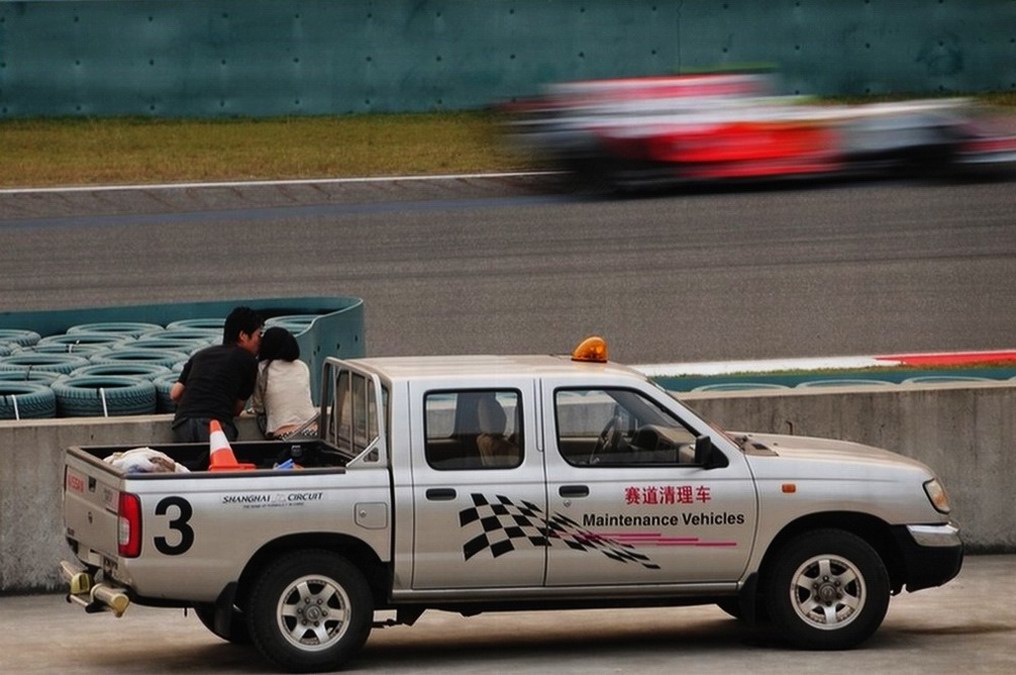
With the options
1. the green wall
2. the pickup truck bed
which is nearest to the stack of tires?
the pickup truck bed

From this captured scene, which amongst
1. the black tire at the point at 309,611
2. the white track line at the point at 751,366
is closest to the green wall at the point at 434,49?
the white track line at the point at 751,366

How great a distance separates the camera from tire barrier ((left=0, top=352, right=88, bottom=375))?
42.2ft

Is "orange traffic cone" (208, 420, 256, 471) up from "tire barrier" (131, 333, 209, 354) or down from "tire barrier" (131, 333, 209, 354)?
down

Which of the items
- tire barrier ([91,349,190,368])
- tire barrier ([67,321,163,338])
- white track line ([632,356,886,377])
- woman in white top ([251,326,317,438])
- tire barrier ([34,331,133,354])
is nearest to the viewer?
woman in white top ([251,326,317,438])

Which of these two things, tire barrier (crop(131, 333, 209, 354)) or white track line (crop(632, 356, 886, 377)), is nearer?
tire barrier (crop(131, 333, 209, 354))

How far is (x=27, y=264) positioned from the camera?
779 inches

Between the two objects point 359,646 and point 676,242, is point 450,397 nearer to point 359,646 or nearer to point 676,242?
point 359,646

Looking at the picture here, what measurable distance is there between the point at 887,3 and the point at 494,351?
16.5 metres

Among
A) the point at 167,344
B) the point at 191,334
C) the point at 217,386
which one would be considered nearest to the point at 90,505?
the point at 217,386

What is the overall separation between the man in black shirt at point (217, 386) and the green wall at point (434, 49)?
764 inches

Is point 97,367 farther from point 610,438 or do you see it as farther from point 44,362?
point 610,438

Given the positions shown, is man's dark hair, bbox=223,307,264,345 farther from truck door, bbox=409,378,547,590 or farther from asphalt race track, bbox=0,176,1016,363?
asphalt race track, bbox=0,176,1016,363

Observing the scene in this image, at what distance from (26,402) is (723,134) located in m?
11.7

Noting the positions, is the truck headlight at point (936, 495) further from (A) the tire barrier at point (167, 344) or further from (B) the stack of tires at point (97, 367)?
(A) the tire barrier at point (167, 344)
